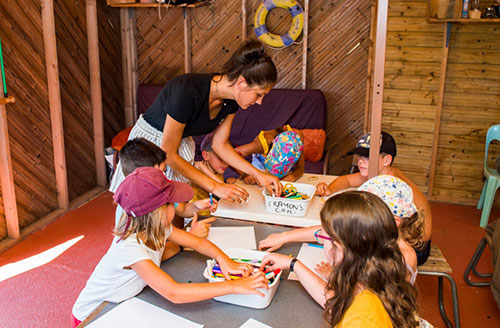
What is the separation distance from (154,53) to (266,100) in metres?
1.44

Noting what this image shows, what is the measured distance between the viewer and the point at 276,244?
1.74 m

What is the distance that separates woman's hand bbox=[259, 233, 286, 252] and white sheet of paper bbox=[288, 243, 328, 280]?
3.3 inches

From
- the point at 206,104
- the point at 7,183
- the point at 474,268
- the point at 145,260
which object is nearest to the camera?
the point at 145,260

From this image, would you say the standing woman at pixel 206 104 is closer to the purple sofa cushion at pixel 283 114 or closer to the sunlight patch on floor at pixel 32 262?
the sunlight patch on floor at pixel 32 262

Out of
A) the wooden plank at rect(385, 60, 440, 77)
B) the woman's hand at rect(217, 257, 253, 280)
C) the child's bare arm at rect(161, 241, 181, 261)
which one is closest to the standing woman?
the child's bare arm at rect(161, 241, 181, 261)

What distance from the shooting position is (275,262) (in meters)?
1.50

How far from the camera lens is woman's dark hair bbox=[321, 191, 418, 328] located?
1.14 meters

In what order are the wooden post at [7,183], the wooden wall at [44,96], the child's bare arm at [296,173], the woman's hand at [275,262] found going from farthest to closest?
the wooden wall at [44,96] < the wooden post at [7,183] < the child's bare arm at [296,173] < the woman's hand at [275,262]

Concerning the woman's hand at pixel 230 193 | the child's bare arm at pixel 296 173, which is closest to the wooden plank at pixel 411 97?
the child's bare arm at pixel 296 173

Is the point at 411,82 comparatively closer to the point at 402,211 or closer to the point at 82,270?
the point at 402,211

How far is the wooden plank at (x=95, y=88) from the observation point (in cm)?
435

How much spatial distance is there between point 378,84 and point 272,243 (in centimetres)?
71

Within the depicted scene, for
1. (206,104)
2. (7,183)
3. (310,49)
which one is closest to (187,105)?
(206,104)

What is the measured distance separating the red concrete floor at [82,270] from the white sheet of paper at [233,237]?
45.9 inches
